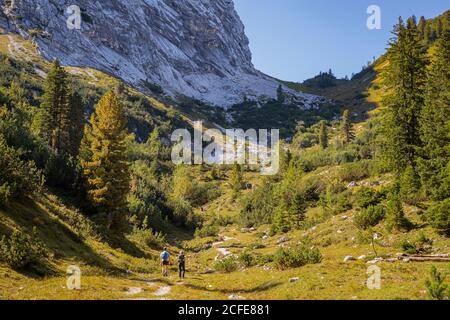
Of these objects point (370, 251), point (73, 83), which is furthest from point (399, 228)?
point (73, 83)

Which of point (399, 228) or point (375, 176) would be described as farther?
point (375, 176)

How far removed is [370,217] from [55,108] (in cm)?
4080

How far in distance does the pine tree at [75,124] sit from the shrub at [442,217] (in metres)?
43.8

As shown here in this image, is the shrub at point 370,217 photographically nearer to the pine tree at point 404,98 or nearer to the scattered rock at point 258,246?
the pine tree at point 404,98

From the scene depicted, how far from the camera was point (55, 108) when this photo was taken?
5088cm

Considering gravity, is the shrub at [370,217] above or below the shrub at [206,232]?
above

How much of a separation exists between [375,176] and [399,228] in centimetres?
1970

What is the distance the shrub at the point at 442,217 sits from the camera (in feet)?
77.3

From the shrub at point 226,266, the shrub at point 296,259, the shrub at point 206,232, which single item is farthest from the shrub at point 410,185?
the shrub at point 206,232

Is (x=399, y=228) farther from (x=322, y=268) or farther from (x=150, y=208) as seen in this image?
(x=150, y=208)

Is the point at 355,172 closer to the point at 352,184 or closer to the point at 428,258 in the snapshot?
the point at 352,184

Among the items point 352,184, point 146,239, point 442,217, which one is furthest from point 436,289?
point 352,184

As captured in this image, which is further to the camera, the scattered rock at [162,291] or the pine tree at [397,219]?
the pine tree at [397,219]
